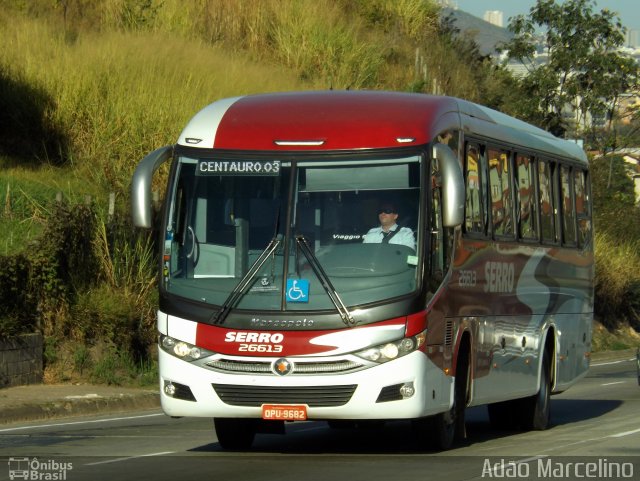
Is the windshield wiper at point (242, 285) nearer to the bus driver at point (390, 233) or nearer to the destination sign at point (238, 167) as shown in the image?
the destination sign at point (238, 167)

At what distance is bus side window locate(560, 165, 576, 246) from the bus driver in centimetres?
612

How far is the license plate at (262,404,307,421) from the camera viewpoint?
11648 millimetres

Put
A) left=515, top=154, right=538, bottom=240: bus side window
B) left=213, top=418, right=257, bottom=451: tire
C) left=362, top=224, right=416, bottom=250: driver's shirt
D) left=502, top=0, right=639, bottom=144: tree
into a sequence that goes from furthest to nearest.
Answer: left=502, top=0, right=639, bottom=144: tree < left=515, top=154, right=538, bottom=240: bus side window < left=213, top=418, right=257, bottom=451: tire < left=362, top=224, right=416, bottom=250: driver's shirt

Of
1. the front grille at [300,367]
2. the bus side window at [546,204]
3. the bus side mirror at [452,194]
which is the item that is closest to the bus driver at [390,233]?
the bus side mirror at [452,194]

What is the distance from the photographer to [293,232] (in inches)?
475

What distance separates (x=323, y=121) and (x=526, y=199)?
417 centimetres

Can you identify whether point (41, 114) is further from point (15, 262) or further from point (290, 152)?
point (290, 152)

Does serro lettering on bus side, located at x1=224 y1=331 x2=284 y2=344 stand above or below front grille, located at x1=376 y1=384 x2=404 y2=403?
above

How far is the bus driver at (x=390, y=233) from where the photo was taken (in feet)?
39.5

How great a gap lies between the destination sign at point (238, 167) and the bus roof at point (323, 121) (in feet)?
0.49

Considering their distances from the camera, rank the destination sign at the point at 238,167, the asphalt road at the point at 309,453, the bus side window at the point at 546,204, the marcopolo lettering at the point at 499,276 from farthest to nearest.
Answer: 1. the bus side window at the point at 546,204
2. the marcopolo lettering at the point at 499,276
3. the destination sign at the point at 238,167
4. the asphalt road at the point at 309,453

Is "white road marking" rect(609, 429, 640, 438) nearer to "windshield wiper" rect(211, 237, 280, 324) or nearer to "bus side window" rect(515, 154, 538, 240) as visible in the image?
"bus side window" rect(515, 154, 538, 240)

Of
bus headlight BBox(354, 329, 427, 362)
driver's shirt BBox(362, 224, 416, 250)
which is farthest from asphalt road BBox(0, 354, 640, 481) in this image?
driver's shirt BBox(362, 224, 416, 250)

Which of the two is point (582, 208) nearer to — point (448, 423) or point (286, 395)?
point (448, 423)
